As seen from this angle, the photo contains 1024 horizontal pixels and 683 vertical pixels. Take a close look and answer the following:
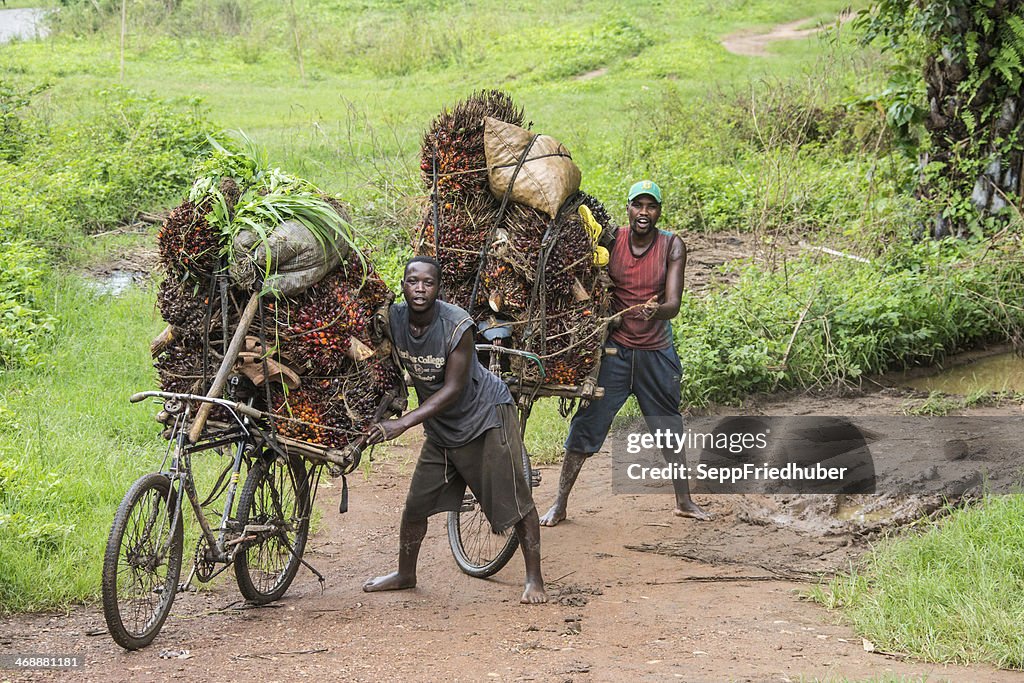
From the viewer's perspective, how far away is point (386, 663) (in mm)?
4520

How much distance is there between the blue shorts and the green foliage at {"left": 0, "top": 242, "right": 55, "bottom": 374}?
4.40 meters

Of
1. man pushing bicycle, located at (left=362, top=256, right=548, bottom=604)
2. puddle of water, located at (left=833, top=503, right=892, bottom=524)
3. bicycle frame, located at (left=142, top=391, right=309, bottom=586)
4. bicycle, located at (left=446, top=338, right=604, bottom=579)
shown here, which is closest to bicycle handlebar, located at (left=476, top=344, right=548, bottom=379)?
bicycle, located at (left=446, top=338, right=604, bottom=579)

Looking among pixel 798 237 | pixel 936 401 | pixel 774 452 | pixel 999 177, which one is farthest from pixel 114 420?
pixel 999 177

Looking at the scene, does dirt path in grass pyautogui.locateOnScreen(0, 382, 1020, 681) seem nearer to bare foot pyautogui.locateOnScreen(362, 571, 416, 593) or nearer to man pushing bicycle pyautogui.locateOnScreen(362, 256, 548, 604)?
Result: bare foot pyautogui.locateOnScreen(362, 571, 416, 593)

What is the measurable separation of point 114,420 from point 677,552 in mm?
4009

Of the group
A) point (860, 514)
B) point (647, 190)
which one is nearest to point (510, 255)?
point (647, 190)

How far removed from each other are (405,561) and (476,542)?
0.58 m

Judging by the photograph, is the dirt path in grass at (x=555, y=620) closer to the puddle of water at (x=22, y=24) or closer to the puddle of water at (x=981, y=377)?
the puddle of water at (x=981, y=377)

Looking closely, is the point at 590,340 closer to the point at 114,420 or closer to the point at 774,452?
the point at 774,452

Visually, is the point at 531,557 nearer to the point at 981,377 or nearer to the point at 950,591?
the point at 950,591

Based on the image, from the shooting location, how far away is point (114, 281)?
10.2 m

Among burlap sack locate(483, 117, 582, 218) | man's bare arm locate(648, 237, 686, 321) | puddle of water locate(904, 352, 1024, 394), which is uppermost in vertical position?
burlap sack locate(483, 117, 582, 218)

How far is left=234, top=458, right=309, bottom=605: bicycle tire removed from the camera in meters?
5.06

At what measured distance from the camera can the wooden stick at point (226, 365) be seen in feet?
15.4
